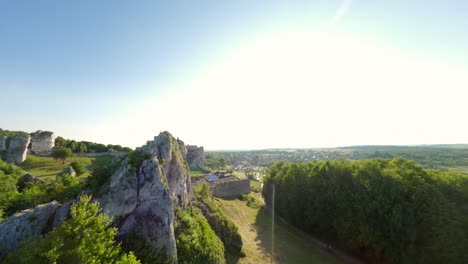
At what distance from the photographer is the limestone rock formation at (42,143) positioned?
210 feet

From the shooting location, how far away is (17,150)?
174 feet

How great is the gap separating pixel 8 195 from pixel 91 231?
21523mm

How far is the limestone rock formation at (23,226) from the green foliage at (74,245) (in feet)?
7.78

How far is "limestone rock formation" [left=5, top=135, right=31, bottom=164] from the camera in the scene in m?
52.1

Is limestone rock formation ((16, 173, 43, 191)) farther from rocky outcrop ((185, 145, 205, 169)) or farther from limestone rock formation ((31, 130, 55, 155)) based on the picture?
rocky outcrop ((185, 145, 205, 169))

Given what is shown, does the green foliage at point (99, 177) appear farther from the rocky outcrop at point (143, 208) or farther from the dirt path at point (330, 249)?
the dirt path at point (330, 249)

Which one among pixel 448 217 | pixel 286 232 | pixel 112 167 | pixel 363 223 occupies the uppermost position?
pixel 112 167

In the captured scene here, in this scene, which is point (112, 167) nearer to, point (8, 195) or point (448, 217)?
point (8, 195)

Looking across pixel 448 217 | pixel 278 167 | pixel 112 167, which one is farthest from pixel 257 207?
pixel 112 167

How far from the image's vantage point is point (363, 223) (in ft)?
86.0

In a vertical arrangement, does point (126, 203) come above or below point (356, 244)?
above

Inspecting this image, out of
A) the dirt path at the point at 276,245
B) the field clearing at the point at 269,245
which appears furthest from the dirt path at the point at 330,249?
the field clearing at the point at 269,245

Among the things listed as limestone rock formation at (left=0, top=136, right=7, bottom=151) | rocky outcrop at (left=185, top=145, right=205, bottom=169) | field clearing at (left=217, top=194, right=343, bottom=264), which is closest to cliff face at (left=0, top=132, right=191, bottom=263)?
field clearing at (left=217, top=194, right=343, bottom=264)

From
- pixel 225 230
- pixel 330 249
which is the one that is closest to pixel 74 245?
pixel 225 230
